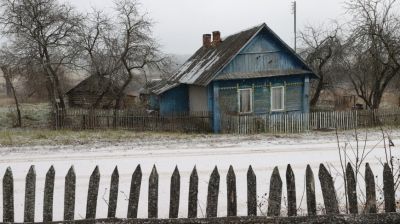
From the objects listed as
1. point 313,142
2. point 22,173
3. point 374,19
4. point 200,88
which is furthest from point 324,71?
point 22,173

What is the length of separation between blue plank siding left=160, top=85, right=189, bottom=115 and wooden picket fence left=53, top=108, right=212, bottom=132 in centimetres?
282

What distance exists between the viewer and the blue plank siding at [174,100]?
29766 millimetres

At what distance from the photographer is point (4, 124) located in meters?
32.6

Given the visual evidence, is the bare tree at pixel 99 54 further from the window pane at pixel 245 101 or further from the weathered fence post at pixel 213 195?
the weathered fence post at pixel 213 195

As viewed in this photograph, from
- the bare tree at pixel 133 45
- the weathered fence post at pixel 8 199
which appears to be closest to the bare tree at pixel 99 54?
the bare tree at pixel 133 45

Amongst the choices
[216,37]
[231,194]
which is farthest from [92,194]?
[216,37]

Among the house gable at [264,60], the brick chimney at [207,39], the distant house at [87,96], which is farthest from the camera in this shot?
the distant house at [87,96]

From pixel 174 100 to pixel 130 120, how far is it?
479 cm

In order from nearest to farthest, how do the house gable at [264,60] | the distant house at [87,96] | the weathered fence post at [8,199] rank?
the weathered fence post at [8,199]
the house gable at [264,60]
the distant house at [87,96]

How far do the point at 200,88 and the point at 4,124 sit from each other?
15.2 meters

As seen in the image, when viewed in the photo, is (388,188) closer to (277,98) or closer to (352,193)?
(352,193)

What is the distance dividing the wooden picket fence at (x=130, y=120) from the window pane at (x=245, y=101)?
2.02 metres

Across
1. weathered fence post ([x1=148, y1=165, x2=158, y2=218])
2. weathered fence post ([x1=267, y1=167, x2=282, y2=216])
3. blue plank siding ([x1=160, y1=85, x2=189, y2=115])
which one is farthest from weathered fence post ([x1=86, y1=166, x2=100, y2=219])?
blue plank siding ([x1=160, y1=85, x2=189, y2=115])

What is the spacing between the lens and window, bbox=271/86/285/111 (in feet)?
85.9
